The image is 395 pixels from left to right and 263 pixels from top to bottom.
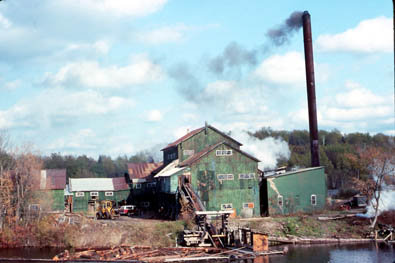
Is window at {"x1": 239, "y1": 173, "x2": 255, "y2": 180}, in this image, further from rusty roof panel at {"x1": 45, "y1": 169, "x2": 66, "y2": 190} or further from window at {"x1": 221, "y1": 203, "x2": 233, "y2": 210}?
rusty roof panel at {"x1": 45, "y1": 169, "x2": 66, "y2": 190}

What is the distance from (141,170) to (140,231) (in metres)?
21.2

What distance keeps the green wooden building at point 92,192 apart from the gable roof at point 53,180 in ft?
14.2

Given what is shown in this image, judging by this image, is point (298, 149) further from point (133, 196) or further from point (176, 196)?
point (176, 196)

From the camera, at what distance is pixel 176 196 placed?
46062 millimetres

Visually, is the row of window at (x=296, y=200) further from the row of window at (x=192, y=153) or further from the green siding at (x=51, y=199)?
the green siding at (x=51, y=199)

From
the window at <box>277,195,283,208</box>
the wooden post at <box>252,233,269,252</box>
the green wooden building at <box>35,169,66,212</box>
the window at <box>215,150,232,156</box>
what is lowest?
the wooden post at <box>252,233,269,252</box>

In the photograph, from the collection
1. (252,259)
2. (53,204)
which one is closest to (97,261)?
(252,259)

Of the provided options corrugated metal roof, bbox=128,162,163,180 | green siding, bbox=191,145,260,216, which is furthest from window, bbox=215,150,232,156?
corrugated metal roof, bbox=128,162,163,180

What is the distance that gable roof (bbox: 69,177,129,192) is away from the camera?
56750mm

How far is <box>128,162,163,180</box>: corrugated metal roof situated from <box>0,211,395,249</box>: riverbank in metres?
16.7

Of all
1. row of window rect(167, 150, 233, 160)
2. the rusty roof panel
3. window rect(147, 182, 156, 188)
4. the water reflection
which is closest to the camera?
the water reflection

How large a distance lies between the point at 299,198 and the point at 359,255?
15.3 metres

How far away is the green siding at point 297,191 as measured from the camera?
48125mm

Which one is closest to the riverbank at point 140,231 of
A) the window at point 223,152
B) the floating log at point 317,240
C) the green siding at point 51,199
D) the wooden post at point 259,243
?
the floating log at point 317,240
